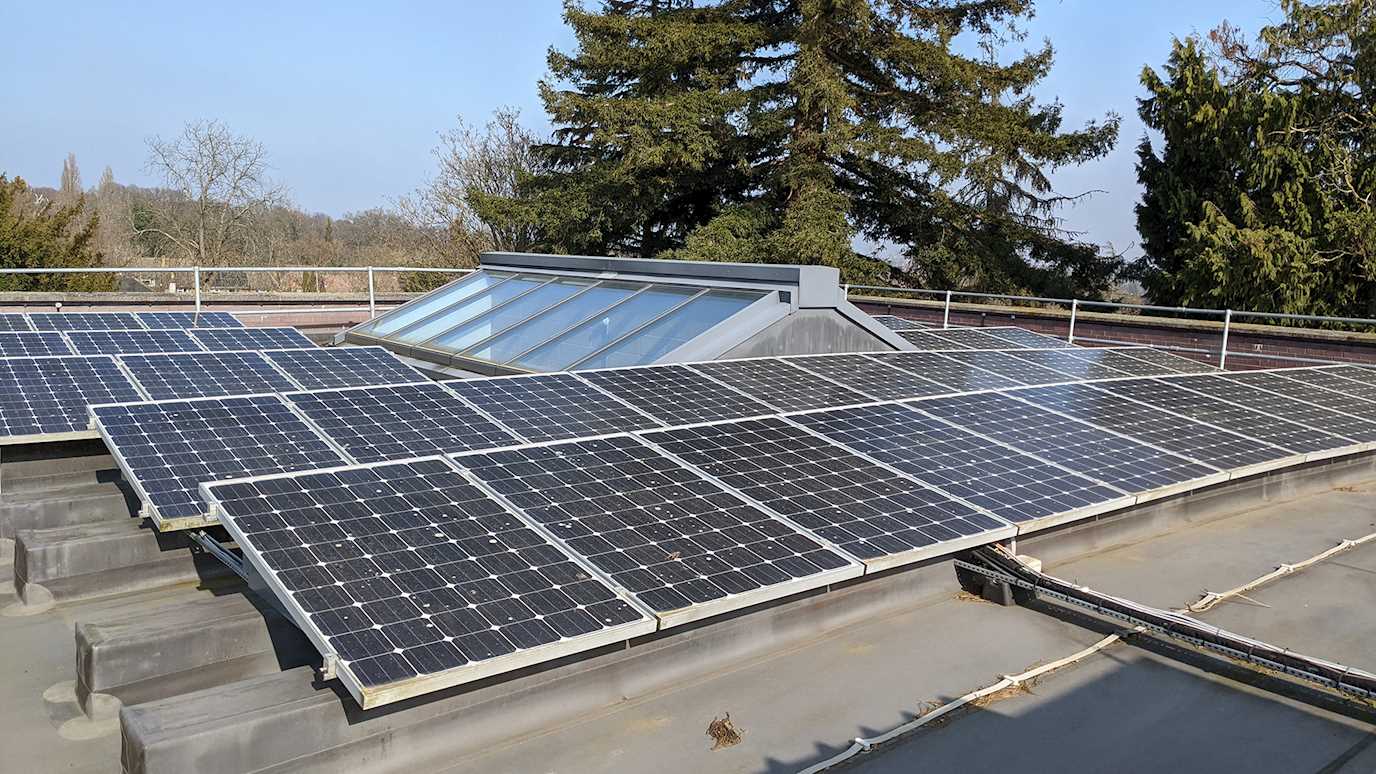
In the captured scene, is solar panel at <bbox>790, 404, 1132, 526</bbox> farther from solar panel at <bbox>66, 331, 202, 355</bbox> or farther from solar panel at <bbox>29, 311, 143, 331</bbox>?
solar panel at <bbox>29, 311, 143, 331</bbox>

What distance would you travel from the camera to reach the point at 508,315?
49.4ft

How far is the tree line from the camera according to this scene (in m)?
22.5

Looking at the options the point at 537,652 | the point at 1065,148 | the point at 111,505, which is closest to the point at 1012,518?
the point at 537,652

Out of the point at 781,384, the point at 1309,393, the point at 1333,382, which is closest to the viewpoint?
the point at 781,384

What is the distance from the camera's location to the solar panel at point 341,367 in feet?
36.7

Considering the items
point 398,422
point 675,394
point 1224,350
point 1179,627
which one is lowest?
point 1179,627

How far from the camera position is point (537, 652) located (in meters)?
4.63

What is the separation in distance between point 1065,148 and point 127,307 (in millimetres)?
25461

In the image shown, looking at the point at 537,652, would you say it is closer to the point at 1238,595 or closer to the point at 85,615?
the point at 85,615

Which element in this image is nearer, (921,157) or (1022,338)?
(1022,338)

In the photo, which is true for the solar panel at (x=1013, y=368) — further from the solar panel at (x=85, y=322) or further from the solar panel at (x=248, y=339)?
the solar panel at (x=85, y=322)

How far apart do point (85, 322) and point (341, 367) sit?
571cm

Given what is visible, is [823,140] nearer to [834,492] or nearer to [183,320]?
[183,320]

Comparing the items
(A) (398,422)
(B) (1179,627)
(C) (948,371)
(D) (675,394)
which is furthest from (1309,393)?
(A) (398,422)
